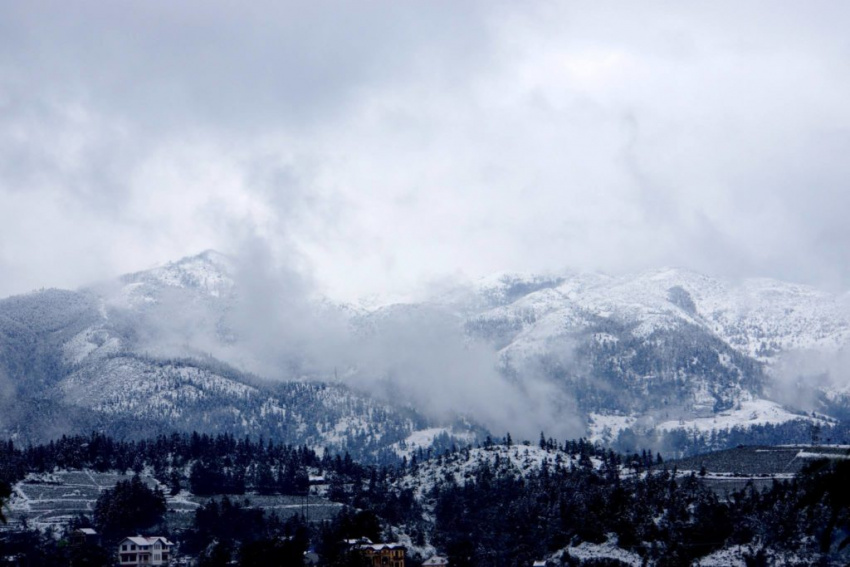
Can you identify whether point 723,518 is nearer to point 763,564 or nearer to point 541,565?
point 763,564

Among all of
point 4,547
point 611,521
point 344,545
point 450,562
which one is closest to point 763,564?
point 611,521

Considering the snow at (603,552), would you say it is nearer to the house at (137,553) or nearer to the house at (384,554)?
the house at (384,554)

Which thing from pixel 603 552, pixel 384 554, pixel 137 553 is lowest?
pixel 603 552

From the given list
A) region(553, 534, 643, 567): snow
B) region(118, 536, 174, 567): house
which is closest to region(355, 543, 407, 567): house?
region(553, 534, 643, 567): snow

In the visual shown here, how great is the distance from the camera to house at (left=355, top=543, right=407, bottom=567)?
187500 mm

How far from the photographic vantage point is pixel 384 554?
190250 millimetres

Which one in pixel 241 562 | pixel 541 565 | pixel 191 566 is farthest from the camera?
pixel 191 566

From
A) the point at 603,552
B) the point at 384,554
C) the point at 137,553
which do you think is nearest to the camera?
the point at 603,552

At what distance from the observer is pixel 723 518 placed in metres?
188

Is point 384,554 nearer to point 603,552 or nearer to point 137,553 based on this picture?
point 603,552

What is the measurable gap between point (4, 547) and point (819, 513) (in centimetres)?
12748

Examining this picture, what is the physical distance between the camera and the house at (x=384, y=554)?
615 feet

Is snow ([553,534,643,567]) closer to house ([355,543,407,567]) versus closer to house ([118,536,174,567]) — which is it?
house ([355,543,407,567])

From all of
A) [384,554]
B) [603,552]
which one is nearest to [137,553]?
[384,554]
